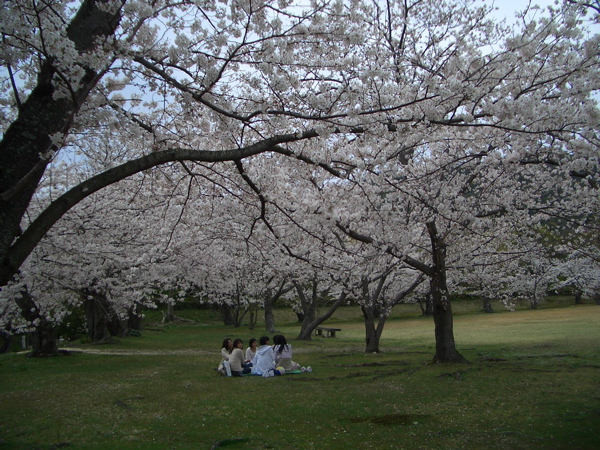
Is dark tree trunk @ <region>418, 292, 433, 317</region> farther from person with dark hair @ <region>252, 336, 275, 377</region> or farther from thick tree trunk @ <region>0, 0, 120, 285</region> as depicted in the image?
thick tree trunk @ <region>0, 0, 120, 285</region>

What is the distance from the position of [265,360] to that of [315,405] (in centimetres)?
373

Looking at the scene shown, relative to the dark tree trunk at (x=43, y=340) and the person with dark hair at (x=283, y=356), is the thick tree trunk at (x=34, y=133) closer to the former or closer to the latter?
the person with dark hair at (x=283, y=356)

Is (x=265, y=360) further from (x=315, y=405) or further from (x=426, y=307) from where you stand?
(x=426, y=307)

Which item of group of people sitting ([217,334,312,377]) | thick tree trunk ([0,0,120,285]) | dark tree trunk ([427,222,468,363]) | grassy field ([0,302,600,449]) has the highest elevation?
thick tree trunk ([0,0,120,285])

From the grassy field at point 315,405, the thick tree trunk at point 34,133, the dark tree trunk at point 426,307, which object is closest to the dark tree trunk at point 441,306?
the grassy field at point 315,405

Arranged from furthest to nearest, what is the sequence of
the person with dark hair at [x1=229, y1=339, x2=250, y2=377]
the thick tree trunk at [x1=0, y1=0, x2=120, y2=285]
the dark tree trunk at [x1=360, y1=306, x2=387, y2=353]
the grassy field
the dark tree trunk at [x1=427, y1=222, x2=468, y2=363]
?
the dark tree trunk at [x1=360, y1=306, x2=387, y2=353] < the dark tree trunk at [x1=427, y1=222, x2=468, y2=363] < the person with dark hair at [x1=229, y1=339, x2=250, y2=377] < the grassy field < the thick tree trunk at [x1=0, y1=0, x2=120, y2=285]

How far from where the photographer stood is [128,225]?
13773mm

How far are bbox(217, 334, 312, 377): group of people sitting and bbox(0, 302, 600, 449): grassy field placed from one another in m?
0.39

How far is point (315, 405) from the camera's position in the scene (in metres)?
7.46

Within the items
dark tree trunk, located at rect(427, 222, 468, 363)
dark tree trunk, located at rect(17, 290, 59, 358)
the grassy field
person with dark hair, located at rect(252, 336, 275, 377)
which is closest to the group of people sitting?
person with dark hair, located at rect(252, 336, 275, 377)

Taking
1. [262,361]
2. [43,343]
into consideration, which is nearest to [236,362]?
[262,361]

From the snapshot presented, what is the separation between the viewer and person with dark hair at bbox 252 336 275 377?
10930 mm

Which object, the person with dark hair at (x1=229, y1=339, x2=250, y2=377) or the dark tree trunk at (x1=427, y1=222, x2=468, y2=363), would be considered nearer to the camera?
the person with dark hair at (x1=229, y1=339, x2=250, y2=377)

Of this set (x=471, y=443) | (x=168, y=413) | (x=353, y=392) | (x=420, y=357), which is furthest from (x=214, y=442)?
(x=420, y=357)
